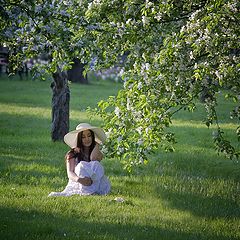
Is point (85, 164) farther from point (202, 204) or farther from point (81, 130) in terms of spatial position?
point (202, 204)

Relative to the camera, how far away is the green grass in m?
7.90

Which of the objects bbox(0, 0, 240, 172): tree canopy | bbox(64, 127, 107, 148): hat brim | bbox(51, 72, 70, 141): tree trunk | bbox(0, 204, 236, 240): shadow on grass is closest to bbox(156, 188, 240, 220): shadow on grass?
bbox(0, 0, 240, 172): tree canopy

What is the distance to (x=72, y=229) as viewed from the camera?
7789 millimetres

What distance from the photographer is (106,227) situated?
8000 mm

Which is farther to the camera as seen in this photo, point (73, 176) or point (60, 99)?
point (60, 99)

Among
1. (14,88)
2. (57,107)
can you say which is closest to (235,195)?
(57,107)

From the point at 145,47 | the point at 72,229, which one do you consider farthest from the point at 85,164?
the point at 72,229

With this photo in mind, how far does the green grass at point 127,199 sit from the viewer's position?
7.90 meters

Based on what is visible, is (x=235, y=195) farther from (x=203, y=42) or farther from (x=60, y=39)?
(x=60, y=39)

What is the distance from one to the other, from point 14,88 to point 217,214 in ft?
98.6

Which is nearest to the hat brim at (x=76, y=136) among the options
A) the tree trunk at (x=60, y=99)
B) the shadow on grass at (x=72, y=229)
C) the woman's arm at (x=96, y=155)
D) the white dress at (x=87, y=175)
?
the woman's arm at (x=96, y=155)

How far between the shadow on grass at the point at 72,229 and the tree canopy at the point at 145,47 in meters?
1.29

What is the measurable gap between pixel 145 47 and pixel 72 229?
3179 mm

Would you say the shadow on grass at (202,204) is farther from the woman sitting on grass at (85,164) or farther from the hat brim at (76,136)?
the hat brim at (76,136)
